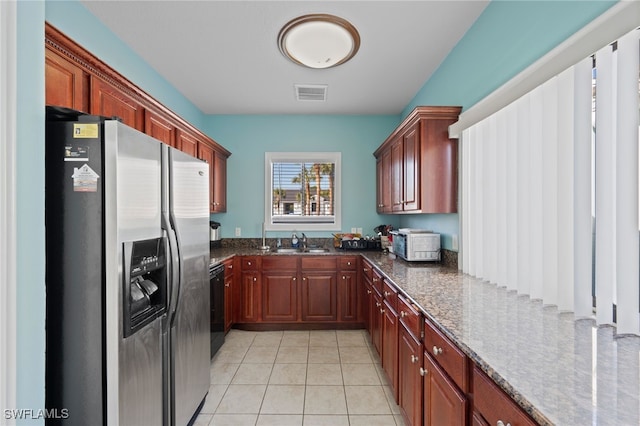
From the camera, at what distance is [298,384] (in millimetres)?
2348

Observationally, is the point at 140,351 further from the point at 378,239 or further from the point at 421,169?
the point at 378,239

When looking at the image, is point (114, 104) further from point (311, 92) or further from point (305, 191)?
point (305, 191)

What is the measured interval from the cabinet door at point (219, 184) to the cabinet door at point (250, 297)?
0.92 m

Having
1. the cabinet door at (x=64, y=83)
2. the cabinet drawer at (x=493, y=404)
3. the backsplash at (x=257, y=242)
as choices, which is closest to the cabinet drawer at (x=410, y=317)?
the cabinet drawer at (x=493, y=404)

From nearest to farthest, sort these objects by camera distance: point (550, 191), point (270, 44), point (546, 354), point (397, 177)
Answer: point (546, 354) → point (550, 191) → point (270, 44) → point (397, 177)

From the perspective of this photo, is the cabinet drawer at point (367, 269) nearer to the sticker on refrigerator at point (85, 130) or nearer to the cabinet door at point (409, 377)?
the cabinet door at point (409, 377)

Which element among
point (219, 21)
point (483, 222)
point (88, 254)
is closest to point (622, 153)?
point (483, 222)

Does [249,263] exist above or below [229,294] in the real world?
above

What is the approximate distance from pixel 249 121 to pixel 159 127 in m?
1.77

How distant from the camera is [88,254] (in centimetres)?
115
